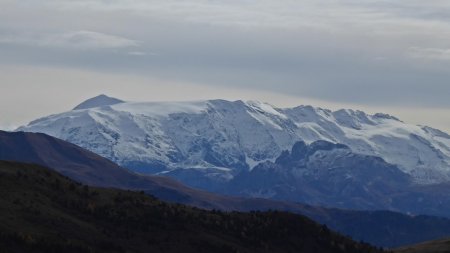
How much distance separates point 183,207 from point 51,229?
44.5 metres

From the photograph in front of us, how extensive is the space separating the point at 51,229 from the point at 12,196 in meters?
13.4

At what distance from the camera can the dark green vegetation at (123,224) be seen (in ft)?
Result: 506

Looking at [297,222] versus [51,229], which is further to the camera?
[297,222]

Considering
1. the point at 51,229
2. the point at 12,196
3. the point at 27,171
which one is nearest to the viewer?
the point at 51,229

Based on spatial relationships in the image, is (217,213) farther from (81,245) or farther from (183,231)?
(81,245)

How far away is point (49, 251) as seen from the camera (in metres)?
139

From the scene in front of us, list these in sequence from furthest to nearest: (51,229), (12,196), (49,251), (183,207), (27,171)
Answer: (183,207) → (27,171) → (12,196) → (51,229) → (49,251)

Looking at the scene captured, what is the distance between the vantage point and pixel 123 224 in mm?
171875

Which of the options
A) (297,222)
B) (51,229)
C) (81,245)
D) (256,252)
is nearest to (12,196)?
(51,229)

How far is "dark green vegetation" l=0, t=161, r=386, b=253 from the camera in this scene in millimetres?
154250

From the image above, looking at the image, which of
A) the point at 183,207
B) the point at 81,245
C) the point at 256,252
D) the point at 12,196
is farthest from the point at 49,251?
the point at 183,207

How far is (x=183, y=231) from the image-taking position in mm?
176250

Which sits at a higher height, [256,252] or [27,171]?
[27,171]

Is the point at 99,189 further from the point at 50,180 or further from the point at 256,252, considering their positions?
the point at 256,252
